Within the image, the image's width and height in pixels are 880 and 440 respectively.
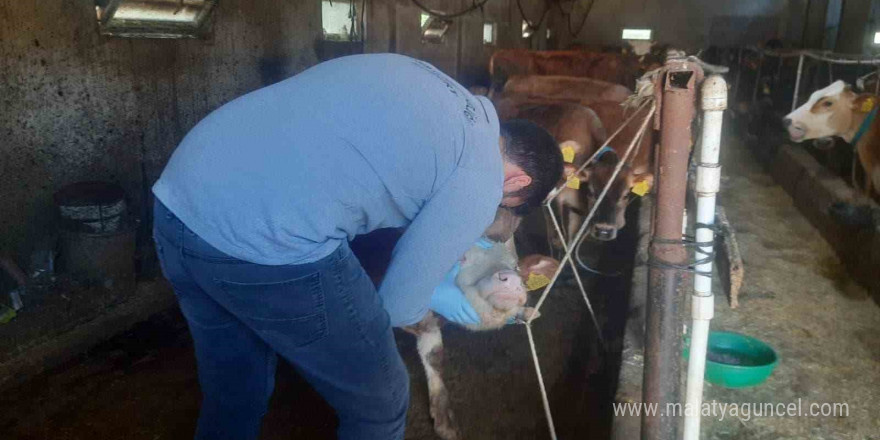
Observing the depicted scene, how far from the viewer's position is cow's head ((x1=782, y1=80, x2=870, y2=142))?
6.07 metres

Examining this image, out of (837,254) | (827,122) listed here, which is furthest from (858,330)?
(827,122)

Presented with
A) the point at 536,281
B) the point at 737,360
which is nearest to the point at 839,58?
the point at 737,360

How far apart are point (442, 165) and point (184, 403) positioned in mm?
2407

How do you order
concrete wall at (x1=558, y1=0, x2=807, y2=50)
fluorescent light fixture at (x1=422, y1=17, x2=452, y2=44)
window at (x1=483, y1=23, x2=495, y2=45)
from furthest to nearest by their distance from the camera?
concrete wall at (x1=558, y1=0, x2=807, y2=50) → window at (x1=483, y1=23, x2=495, y2=45) → fluorescent light fixture at (x1=422, y1=17, x2=452, y2=44)

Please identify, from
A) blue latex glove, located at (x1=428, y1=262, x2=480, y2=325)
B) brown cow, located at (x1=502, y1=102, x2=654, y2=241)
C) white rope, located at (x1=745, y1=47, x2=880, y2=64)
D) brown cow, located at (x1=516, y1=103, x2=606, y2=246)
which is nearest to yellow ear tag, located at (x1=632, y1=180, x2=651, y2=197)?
brown cow, located at (x1=502, y1=102, x2=654, y2=241)

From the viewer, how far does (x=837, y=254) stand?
17.3ft

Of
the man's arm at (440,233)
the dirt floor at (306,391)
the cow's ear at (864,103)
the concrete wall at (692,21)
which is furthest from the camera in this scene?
the concrete wall at (692,21)

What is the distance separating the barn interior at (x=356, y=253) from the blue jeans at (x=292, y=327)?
34cm

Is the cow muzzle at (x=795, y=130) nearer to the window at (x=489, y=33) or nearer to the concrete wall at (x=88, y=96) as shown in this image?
the concrete wall at (x=88, y=96)

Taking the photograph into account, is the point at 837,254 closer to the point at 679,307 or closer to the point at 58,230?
the point at 679,307

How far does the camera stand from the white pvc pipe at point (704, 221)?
1.85 meters

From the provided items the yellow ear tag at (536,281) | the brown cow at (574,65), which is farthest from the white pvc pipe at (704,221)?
the brown cow at (574,65)

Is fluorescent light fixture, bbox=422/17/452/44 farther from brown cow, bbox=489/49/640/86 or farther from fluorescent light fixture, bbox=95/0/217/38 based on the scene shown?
fluorescent light fixture, bbox=95/0/217/38

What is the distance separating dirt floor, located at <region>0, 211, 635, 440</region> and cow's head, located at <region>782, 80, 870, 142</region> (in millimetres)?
3406
